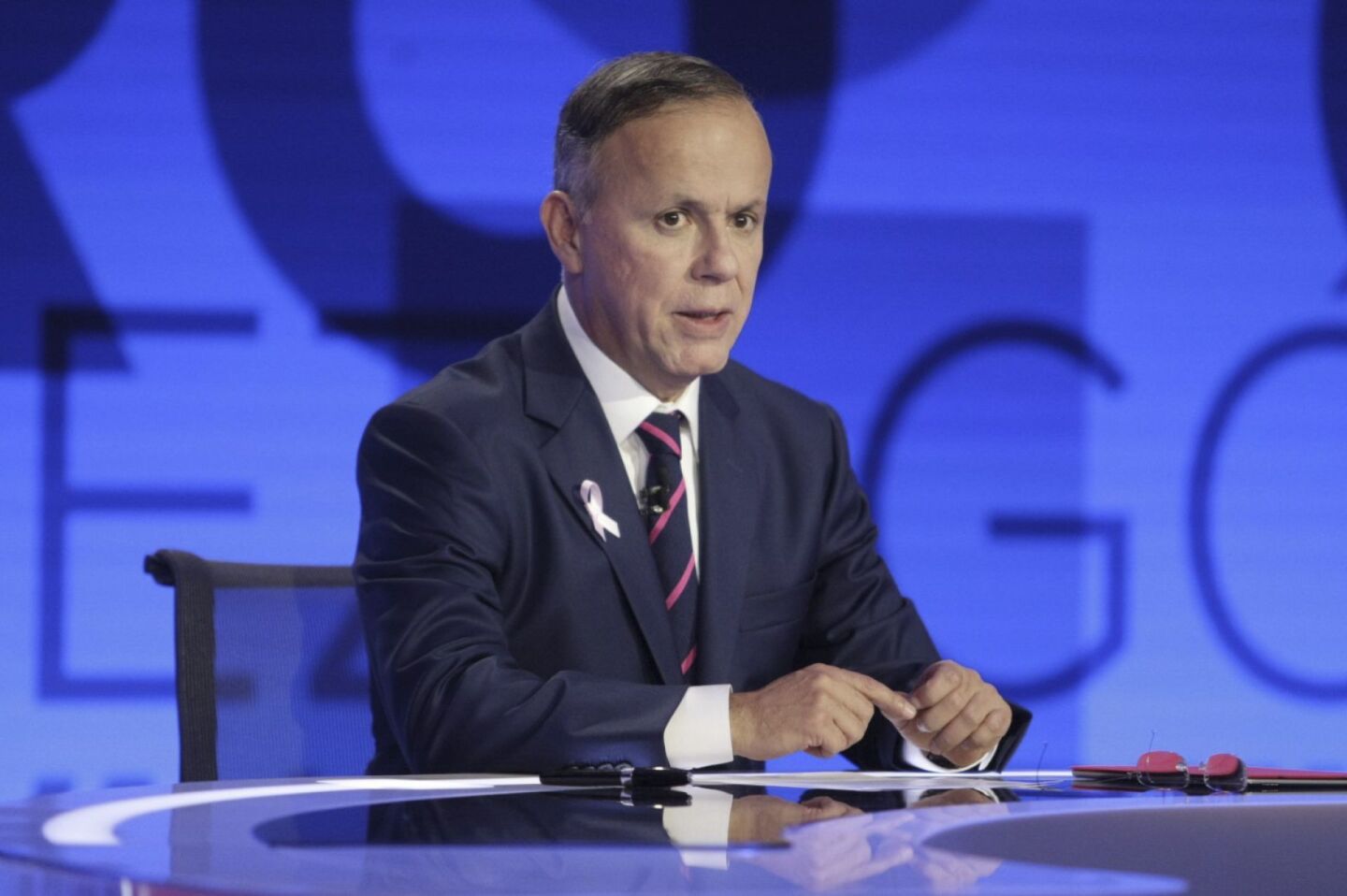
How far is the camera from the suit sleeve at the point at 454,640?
1.66 m

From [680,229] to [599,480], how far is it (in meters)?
0.31

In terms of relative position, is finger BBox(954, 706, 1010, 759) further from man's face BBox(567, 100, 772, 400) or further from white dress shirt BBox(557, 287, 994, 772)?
man's face BBox(567, 100, 772, 400)

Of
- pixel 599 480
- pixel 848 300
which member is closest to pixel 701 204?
pixel 599 480

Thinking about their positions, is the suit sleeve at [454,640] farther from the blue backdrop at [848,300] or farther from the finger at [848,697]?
the blue backdrop at [848,300]

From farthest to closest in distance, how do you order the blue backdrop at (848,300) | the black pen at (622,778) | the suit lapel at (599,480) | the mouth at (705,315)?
the blue backdrop at (848,300) → the mouth at (705,315) → the suit lapel at (599,480) → the black pen at (622,778)

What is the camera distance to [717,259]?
6.72ft

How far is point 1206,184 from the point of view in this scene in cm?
395

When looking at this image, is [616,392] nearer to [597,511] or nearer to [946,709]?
[597,511]

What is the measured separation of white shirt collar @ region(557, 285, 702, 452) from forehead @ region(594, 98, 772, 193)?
0.20 meters

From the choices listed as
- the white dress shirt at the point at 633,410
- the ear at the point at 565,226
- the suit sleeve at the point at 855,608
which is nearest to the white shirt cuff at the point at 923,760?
the white dress shirt at the point at 633,410

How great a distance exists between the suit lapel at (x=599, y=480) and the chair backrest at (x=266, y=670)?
366 mm

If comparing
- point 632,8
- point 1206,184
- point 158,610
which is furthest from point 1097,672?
point 158,610

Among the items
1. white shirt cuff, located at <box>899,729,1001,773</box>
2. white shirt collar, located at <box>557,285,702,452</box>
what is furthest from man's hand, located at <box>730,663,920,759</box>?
white shirt collar, located at <box>557,285,702,452</box>

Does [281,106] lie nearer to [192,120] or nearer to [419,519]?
[192,120]
